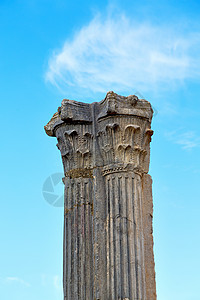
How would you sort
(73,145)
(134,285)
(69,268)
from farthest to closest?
(73,145) < (69,268) < (134,285)

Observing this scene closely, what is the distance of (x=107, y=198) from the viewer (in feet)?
38.5

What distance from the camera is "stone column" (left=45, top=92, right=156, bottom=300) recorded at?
36.3ft

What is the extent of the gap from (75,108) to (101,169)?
1.65 m

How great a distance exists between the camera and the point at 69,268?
37.9 feet

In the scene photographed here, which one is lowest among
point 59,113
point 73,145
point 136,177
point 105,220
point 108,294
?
point 108,294

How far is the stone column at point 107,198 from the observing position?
11062 millimetres

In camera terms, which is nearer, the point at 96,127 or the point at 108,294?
the point at 108,294

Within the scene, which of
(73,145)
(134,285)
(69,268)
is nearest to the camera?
(134,285)

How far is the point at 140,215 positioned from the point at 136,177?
889 mm

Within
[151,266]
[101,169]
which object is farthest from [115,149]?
[151,266]

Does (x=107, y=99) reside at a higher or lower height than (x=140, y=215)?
higher

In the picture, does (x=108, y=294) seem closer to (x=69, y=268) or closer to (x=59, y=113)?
(x=69, y=268)

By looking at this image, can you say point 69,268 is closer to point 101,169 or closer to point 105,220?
point 105,220

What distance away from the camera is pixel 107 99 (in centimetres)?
1219
